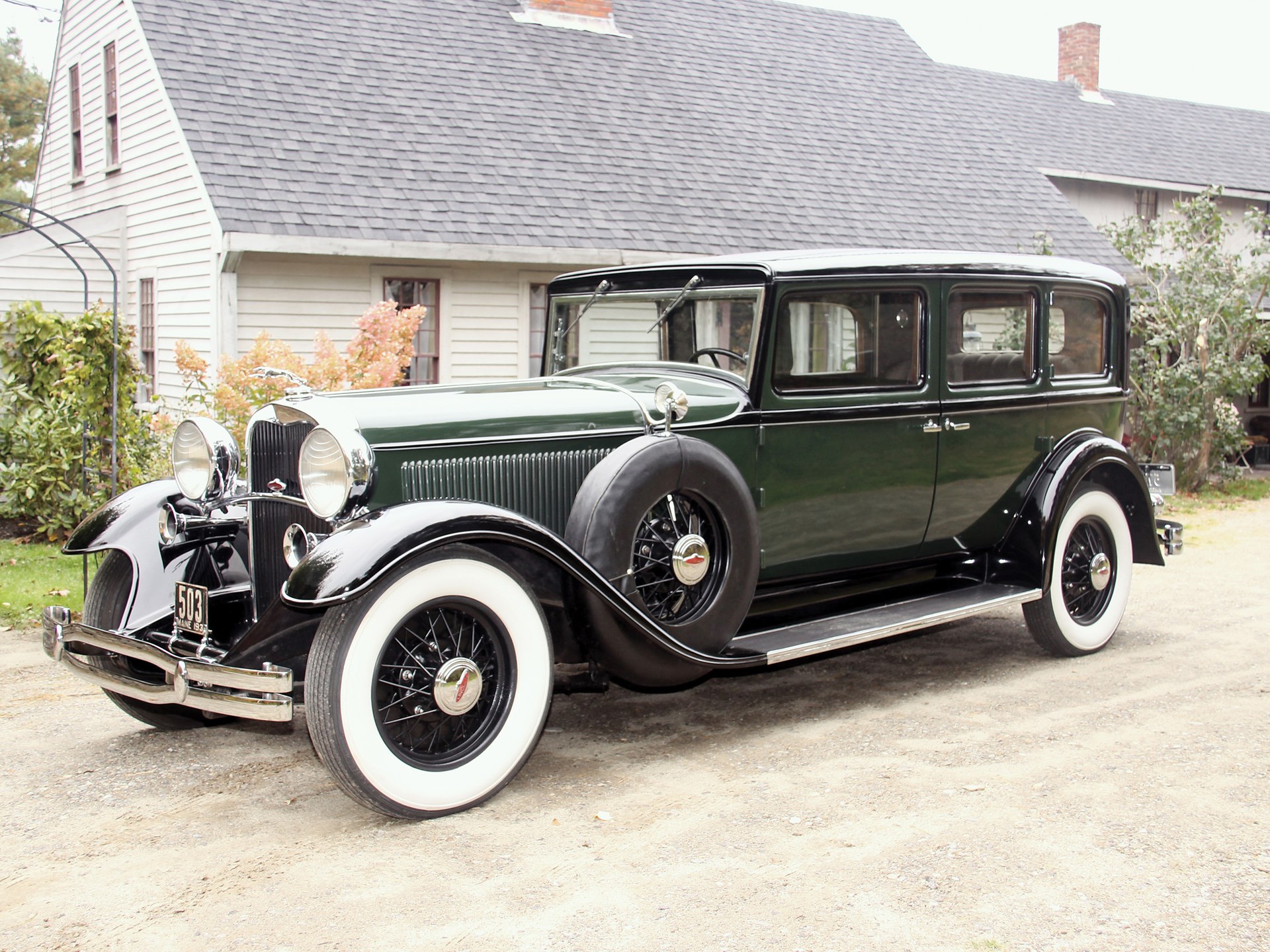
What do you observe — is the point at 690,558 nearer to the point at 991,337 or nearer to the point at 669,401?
the point at 669,401

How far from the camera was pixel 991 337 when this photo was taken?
5.66m

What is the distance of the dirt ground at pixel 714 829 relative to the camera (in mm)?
3102

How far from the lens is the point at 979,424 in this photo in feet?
18.1

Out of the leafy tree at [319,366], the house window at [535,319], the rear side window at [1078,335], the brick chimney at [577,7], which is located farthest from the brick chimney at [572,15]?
the rear side window at [1078,335]

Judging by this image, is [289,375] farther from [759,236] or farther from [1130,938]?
[759,236]

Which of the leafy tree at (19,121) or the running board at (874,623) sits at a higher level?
the leafy tree at (19,121)

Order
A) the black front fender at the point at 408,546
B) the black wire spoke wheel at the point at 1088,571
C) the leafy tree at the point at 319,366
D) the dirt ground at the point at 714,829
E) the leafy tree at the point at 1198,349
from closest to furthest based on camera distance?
the dirt ground at the point at 714,829, the black front fender at the point at 408,546, the black wire spoke wheel at the point at 1088,571, the leafy tree at the point at 319,366, the leafy tree at the point at 1198,349

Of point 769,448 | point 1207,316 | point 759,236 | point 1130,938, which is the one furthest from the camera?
point 1207,316

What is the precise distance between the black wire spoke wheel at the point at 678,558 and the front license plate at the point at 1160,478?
2923mm

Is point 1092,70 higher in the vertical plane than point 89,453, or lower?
higher

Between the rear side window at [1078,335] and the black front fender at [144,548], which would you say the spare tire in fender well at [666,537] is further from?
the rear side window at [1078,335]

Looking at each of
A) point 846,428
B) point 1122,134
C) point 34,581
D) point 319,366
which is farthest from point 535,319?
point 1122,134

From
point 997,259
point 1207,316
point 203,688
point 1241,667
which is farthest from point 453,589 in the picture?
point 1207,316

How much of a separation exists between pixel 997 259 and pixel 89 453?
659cm
